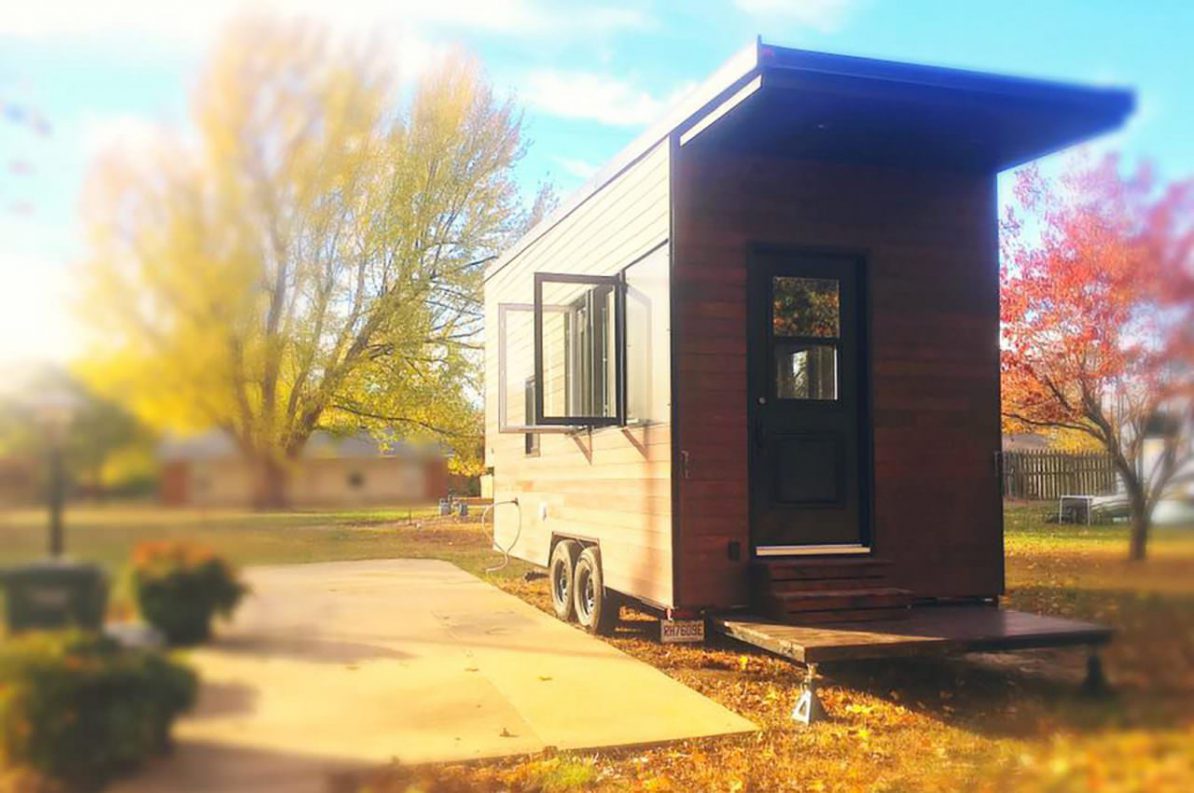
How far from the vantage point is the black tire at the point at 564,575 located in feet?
22.5

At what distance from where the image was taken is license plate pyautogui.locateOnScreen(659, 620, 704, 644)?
4895mm

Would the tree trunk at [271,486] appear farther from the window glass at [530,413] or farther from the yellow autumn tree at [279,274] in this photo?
the window glass at [530,413]

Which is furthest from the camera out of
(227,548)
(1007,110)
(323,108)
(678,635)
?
(678,635)

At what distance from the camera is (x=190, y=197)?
90 centimetres

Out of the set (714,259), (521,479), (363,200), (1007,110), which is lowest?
(521,479)

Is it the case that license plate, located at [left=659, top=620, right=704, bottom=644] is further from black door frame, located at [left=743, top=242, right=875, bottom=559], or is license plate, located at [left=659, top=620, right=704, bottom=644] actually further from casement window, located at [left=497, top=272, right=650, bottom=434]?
casement window, located at [left=497, top=272, right=650, bottom=434]

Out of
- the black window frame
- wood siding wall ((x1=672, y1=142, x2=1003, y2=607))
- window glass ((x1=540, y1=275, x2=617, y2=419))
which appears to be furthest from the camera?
window glass ((x1=540, y1=275, x2=617, y2=419))

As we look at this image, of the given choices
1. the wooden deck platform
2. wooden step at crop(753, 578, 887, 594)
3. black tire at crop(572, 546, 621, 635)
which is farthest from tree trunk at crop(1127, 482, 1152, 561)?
black tire at crop(572, 546, 621, 635)

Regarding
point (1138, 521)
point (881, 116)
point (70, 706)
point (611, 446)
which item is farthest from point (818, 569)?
point (70, 706)

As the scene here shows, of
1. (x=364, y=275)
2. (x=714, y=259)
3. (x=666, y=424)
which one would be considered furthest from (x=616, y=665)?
(x=364, y=275)

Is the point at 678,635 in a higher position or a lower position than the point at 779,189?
lower

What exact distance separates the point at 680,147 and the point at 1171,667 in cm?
438

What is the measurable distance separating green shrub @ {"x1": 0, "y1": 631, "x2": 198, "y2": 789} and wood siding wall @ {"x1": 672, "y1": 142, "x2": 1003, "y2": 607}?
14.2 ft

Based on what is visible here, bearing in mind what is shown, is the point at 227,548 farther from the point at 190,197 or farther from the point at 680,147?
the point at 680,147
